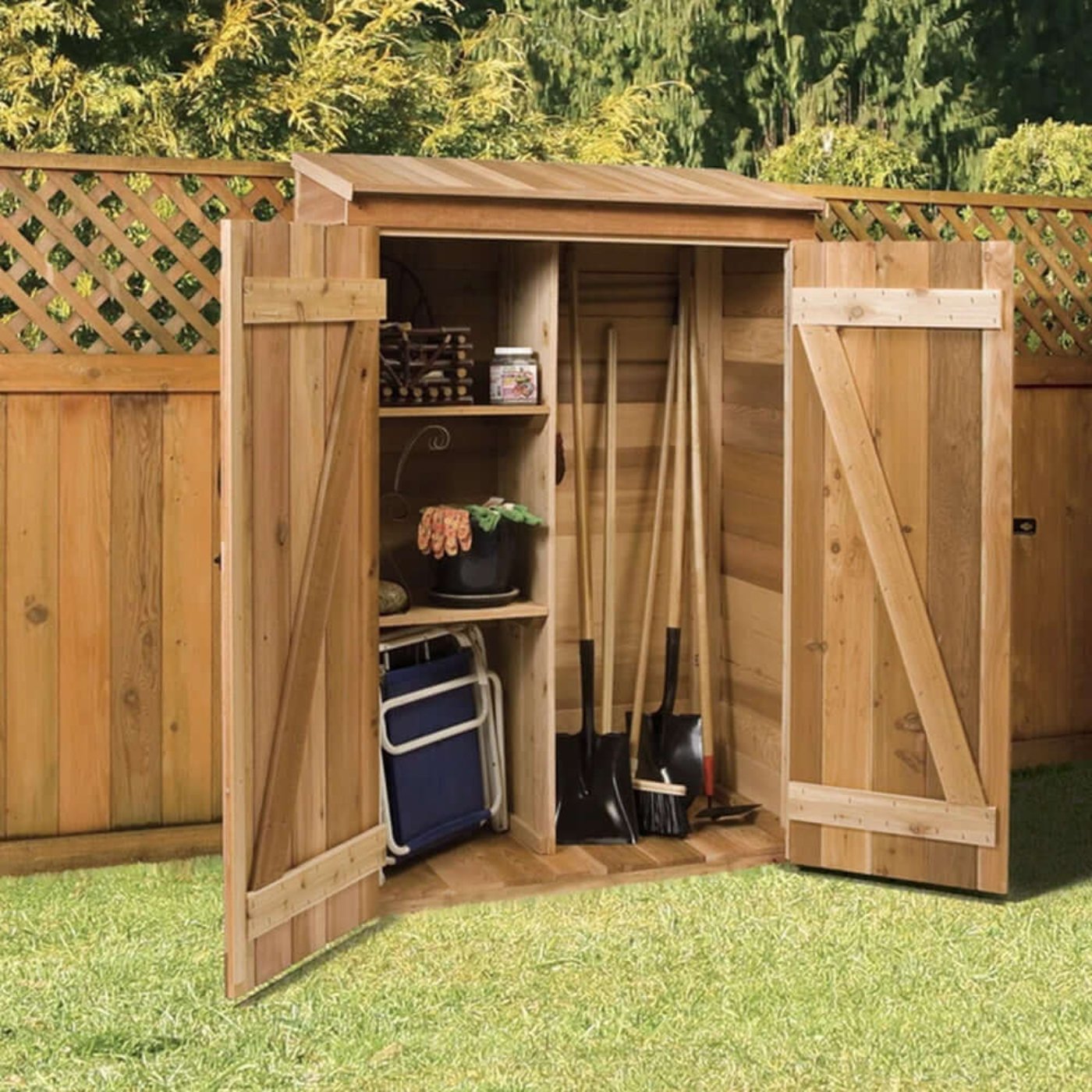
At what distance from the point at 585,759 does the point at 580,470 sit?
741 millimetres

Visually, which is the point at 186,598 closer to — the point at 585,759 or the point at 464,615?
the point at 464,615

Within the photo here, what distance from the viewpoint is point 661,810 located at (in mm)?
5195

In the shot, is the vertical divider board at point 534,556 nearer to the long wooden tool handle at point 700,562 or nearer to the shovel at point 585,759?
the shovel at point 585,759

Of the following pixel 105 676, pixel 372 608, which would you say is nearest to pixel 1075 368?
pixel 372 608

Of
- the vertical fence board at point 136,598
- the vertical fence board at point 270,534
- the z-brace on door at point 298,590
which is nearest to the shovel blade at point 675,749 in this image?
the z-brace on door at point 298,590

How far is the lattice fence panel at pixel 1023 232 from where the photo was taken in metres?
5.54

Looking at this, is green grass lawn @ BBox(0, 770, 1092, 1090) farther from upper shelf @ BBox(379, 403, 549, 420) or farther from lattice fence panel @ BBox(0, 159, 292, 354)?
lattice fence panel @ BBox(0, 159, 292, 354)

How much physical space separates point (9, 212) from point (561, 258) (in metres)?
1.55

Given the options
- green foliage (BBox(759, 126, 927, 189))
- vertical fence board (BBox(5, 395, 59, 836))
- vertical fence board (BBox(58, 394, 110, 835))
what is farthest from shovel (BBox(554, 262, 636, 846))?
green foliage (BBox(759, 126, 927, 189))

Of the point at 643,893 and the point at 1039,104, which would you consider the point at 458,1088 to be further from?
the point at 1039,104

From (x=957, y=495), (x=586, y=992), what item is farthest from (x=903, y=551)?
(x=586, y=992)

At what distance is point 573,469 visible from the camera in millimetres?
5402

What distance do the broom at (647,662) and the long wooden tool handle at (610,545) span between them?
0.30 ft

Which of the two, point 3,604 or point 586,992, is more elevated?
point 3,604
